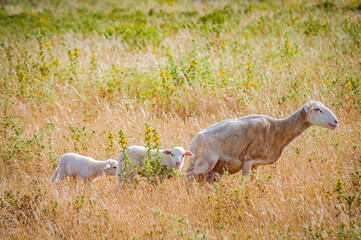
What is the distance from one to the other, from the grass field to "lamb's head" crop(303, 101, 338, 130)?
2.07 feet

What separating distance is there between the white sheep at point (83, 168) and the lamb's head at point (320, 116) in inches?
118

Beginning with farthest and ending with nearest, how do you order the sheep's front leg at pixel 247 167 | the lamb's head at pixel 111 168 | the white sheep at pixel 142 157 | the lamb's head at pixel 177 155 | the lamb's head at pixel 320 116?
the lamb's head at pixel 111 168, the white sheep at pixel 142 157, the lamb's head at pixel 177 155, the sheep's front leg at pixel 247 167, the lamb's head at pixel 320 116

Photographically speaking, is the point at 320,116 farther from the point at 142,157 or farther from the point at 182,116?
the point at 182,116

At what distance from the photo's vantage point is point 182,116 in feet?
28.2

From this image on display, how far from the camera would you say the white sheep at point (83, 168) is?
6535 millimetres

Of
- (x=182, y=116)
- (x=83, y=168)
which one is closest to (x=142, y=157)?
(x=83, y=168)

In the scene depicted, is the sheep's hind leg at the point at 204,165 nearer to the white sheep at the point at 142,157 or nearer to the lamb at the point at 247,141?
the lamb at the point at 247,141

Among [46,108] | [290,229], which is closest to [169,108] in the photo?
[46,108]

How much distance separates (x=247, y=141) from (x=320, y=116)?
39.5 inches

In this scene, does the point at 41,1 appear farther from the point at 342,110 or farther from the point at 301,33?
the point at 342,110

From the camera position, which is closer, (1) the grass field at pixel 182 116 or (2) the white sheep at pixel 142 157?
(1) the grass field at pixel 182 116

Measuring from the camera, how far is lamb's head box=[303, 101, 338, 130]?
5.45 metres

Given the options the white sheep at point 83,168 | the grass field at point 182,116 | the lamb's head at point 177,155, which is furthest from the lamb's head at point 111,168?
the lamb's head at point 177,155

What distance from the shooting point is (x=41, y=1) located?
2448cm
